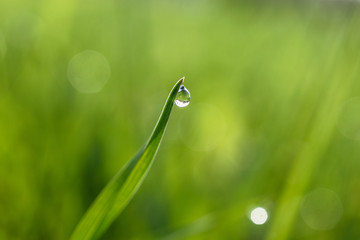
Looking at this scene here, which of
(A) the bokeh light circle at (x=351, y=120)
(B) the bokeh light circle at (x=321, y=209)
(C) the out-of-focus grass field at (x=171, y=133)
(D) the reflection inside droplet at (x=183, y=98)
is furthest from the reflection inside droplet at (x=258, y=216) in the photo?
(A) the bokeh light circle at (x=351, y=120)

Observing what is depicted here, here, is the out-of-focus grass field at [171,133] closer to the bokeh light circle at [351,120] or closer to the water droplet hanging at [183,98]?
the bokeh light circle at [351,120]

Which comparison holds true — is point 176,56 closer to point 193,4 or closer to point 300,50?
point 300,50

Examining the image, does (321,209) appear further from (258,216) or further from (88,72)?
(88,72)

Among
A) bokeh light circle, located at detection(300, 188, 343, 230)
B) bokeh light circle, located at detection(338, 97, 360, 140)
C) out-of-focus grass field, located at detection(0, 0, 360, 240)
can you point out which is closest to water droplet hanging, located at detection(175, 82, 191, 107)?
out-of-focus grass field, located at detection(0, 0, 360, 240)

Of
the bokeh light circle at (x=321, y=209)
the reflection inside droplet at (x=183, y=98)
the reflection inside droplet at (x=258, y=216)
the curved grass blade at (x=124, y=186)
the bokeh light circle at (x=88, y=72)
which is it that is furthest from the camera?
the bokeh light circle at (x=88, y=72)

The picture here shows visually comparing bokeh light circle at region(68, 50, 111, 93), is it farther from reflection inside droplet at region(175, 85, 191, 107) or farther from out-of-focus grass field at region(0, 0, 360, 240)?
reflection inside droplet at region(175, 85, 191, 107)

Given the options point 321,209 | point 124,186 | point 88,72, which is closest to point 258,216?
point 321,209
